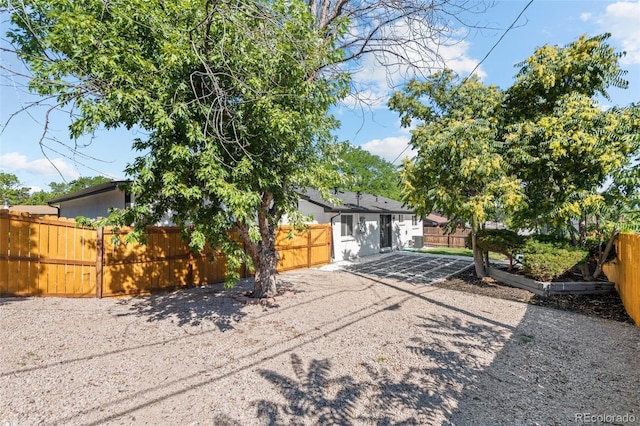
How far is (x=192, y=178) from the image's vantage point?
4.69 m

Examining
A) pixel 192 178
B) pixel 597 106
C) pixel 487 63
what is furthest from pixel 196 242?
pixel 597 106

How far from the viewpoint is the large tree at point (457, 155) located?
7797 mm

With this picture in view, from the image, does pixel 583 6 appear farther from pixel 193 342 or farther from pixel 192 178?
pixel 193 342

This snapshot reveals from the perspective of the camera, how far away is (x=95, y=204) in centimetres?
1173

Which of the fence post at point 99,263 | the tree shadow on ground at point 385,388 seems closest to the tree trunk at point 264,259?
the tree shadow on ground at point 385,388

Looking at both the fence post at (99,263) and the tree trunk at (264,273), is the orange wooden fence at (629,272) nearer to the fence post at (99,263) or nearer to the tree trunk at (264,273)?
the tree trunk at (264,273)

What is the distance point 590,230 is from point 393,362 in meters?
8.27

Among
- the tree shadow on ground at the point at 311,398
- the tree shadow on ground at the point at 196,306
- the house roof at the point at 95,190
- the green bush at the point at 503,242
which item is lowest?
the tree shadow on ground at the point at 311,398

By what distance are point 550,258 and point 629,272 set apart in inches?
73.6

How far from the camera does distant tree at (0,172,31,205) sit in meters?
39.0

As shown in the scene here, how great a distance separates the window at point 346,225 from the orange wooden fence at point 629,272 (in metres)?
9.71

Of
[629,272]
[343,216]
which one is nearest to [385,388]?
[629,272]

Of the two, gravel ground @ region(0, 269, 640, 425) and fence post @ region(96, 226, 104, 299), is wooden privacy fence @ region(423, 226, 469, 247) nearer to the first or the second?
gravel ground @ region(0, 269, 640, 425)

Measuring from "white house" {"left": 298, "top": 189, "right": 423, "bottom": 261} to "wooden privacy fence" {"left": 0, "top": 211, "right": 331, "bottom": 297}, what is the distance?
15.7ft
